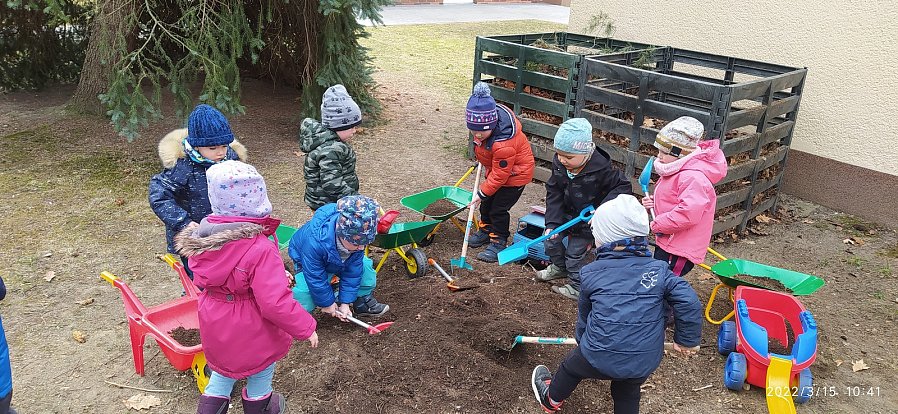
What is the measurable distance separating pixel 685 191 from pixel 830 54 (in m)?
3.54

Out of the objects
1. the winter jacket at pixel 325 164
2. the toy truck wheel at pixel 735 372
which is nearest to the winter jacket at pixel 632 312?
the toy truck wheel at pixel 735 372

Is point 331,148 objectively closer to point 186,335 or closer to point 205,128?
point 205,128

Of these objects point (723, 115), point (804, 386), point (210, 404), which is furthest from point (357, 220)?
point (723, 115)

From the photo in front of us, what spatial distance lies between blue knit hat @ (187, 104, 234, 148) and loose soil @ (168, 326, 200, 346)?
1.10 meters

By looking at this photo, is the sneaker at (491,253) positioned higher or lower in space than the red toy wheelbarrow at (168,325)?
lower

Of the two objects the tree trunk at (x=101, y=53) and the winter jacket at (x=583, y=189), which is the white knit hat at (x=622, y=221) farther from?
the tree trunk at (x=101, y=53)

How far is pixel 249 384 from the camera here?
9.83ft

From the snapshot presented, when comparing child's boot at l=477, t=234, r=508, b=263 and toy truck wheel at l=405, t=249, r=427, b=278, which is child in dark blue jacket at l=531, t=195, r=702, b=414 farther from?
child's boot at l=477, t=234, r=508, b=263

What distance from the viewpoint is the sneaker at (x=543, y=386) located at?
11.1 ft

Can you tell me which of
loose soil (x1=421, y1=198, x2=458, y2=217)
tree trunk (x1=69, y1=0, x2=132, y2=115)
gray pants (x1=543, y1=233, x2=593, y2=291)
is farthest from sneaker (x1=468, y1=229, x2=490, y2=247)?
tree trunk (x1=69, y1=0, x2=132, y2=115)

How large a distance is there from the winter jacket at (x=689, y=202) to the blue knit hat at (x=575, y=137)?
52cm

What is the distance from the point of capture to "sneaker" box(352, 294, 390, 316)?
13.4 ft

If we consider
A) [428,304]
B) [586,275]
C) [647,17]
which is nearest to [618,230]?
[586,275]

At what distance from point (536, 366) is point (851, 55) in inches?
189
